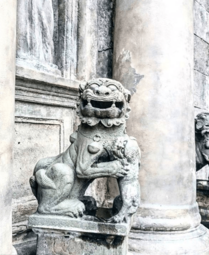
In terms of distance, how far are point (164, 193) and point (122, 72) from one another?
4.29ft

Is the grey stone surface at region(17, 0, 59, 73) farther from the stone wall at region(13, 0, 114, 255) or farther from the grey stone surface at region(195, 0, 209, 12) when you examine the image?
the grey stone surface at region(195, 0, 209, 12)

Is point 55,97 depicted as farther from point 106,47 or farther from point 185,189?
point 185,189

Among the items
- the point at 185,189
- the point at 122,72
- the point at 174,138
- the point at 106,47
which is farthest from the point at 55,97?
the point at 185,189

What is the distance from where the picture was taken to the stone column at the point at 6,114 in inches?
74.5

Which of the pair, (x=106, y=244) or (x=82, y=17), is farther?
(x=82, y=17)

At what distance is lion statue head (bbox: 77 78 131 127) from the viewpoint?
2230 millimetres

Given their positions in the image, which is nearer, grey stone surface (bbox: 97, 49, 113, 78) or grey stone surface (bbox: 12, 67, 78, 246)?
grey stone surface (bbox: 12, 67, 78, 246)

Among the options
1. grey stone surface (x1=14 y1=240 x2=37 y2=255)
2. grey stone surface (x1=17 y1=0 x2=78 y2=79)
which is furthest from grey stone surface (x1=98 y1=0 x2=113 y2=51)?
grey stone surface (x1=14 y1=240 x2=37 y2=255)

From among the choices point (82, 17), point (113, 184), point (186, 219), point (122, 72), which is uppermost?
point (82, 17)

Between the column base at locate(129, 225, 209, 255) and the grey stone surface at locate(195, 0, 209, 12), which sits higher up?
the grey stone surface at locate(195, 0, 209, 12)

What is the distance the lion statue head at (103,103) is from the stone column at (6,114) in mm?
531

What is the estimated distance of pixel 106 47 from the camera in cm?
395

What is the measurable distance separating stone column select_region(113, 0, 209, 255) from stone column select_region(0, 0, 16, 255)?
137cm

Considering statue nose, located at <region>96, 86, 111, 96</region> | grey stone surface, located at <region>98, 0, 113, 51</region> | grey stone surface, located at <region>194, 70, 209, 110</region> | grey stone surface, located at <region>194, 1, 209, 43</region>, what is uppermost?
grey stone surface, located at <region>194, 1, 209, 43</region>
